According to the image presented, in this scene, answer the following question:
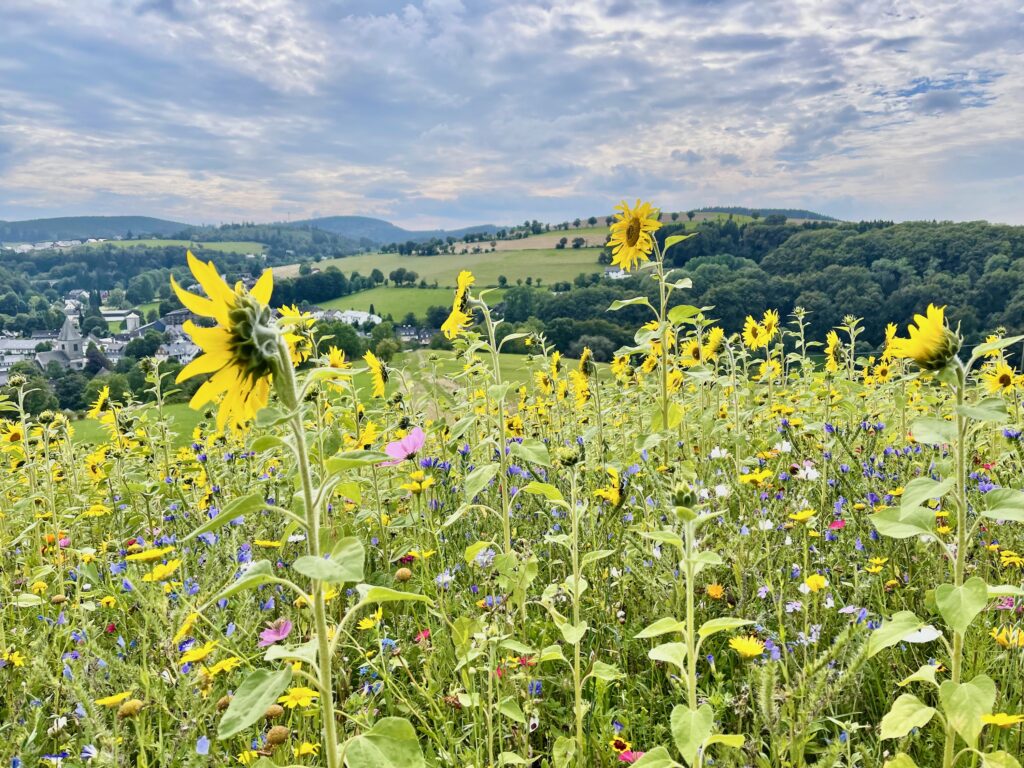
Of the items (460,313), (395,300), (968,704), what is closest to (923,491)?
A: (968,704)

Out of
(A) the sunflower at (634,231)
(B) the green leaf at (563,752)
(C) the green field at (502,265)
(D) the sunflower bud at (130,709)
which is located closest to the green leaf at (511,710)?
(B) the green leaf at (563,752)

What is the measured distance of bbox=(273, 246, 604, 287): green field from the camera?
77.5 metres

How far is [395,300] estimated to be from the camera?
71312 millimetres

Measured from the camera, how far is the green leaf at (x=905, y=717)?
1.46m

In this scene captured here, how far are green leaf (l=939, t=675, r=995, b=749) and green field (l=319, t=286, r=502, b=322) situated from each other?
61268 millimetres

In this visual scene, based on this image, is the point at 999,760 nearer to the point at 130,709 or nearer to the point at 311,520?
the point at 311,520

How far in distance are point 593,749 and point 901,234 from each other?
214 ft

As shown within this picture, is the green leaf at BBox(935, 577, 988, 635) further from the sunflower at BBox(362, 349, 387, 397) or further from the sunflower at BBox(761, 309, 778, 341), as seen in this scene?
the sunflower at BBox(761, 309, 778, 341)

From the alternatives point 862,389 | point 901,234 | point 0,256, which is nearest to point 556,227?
point 901,234

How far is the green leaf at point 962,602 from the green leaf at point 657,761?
0.69 metres

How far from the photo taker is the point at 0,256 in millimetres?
150625

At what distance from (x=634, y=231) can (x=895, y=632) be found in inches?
125

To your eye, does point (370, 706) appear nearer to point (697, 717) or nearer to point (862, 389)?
point (697, 717)

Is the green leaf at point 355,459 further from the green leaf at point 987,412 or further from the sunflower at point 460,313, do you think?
the sunflower at point 460,313
